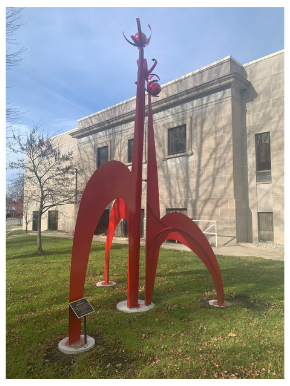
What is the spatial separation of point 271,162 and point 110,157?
12823 mm

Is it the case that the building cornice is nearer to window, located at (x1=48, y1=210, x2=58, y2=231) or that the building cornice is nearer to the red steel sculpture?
the red steel sculpture

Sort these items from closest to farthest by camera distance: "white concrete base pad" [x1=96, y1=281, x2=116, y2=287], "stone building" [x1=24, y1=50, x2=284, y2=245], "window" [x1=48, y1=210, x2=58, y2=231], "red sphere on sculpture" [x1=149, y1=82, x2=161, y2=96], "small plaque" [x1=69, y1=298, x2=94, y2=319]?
"small plaque" [x1=69, y1=298, x2=94, y2=319] → "red sphere on sculpture" [x1=149, y1=82, x2=161, y2=96] → "white concrete base pad" [x1=96, y1=281, x2=116, y2=287] → "stone building" [x1=24, y1=50, x2=284, y2=245] → "window" [x1=48, y1=210, x2=58, y2=231]

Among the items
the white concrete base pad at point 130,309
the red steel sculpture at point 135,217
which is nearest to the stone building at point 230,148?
the red steel sculpture at point 135,217

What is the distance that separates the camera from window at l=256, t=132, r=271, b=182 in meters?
15.4

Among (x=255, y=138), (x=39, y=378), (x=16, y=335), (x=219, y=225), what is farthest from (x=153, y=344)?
(x=255, y=138)

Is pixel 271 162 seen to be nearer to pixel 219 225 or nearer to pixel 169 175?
pixel 219 225

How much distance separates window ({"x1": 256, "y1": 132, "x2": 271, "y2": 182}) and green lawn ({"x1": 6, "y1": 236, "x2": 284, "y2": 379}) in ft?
24.9

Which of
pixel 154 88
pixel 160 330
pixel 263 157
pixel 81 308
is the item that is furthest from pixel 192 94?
pixel 81 308

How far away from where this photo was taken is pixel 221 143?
15.9m

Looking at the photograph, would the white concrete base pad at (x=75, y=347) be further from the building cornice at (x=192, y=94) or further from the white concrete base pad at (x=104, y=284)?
the building cornice at (x=192, y=94)

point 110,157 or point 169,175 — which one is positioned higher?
point 110,157

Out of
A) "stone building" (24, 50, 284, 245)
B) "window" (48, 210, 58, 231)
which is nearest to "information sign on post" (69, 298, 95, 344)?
"stone building" (24, 50, 284, 245)

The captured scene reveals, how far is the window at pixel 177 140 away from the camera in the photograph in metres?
18.1

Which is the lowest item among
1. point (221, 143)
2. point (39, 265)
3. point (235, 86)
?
point (39, 265)
